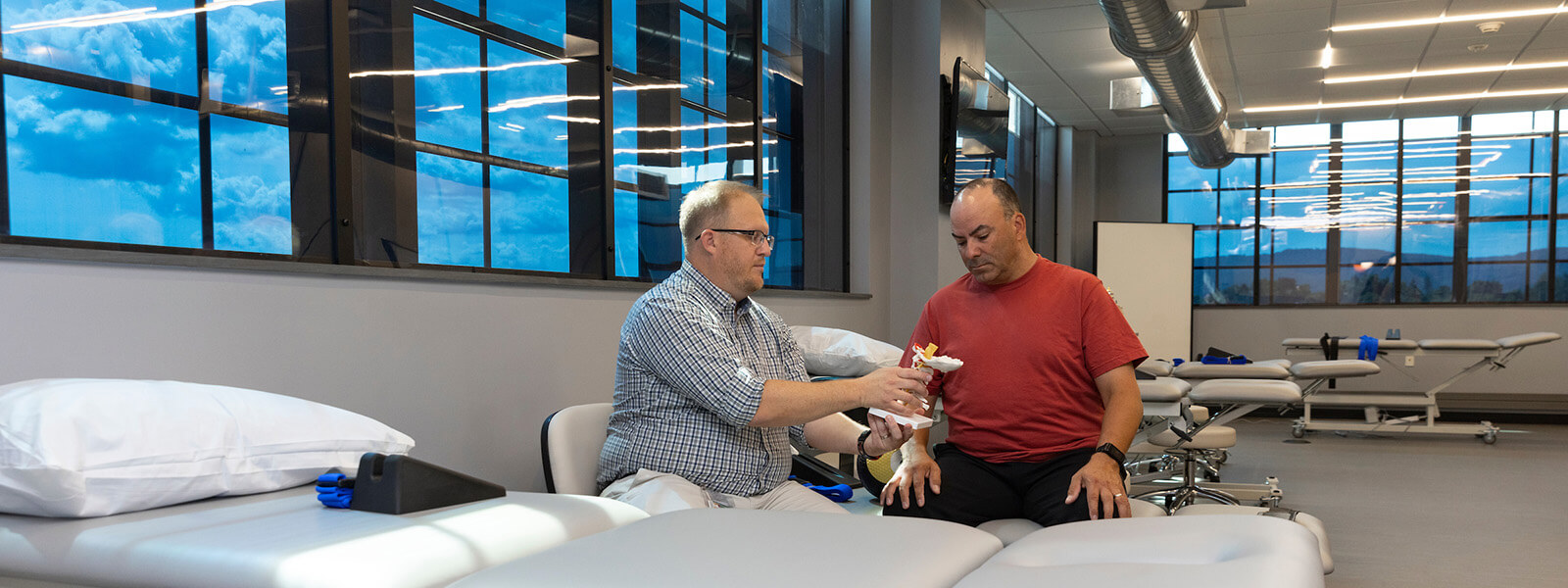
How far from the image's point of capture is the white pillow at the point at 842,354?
3.67 meters

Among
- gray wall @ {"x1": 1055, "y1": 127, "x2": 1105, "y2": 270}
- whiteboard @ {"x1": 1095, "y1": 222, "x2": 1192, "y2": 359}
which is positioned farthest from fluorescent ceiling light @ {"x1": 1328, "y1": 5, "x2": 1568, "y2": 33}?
gray wall @ {"x1": 1055, "y1": 127, "x2": 1105, "y2": 270}

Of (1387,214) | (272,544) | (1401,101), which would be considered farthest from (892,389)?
(1387,214)

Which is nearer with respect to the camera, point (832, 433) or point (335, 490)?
point (335, 490)

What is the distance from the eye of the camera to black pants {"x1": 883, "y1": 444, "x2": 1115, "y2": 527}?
2.22 meters

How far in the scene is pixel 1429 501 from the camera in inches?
203

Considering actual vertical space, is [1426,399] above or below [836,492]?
below

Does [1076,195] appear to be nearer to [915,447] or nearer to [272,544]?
[915,447]

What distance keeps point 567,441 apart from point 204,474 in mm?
783

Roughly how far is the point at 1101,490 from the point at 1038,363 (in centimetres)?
35

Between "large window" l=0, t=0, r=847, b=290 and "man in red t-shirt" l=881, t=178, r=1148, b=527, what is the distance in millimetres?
1428

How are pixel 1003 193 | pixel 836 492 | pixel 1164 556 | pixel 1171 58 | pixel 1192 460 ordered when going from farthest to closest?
pixel 1171 58, pixel 1192 460, pixel 836 492, pixel 1003 193, pixel 1164 556

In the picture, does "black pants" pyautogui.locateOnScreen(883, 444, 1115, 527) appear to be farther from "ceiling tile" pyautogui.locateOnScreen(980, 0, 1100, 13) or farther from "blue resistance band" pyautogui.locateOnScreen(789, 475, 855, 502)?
"ceiling tile" pyautogui.locateOnScreen(980, 0, 1100, 13)

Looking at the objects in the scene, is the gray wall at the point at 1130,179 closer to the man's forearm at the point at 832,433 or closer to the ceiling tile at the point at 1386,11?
the ceiling tile at the point at 1386,11

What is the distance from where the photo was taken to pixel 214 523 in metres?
1.27
